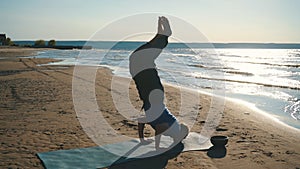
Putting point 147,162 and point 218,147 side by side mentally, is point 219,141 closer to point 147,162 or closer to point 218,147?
point 218,147

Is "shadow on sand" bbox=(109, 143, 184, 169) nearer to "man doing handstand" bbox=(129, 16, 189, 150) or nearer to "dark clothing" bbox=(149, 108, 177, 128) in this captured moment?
Result: "man doing handstand" bbox=(129, 16, 189, 150)

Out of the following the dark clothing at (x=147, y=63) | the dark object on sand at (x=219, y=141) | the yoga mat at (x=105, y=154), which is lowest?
the yoga mat at (x=105, y=154)

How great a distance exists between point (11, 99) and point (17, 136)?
4.95 m

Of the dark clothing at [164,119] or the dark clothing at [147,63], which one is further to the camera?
the dark clothing at [164,119]

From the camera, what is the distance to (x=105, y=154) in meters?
5.95

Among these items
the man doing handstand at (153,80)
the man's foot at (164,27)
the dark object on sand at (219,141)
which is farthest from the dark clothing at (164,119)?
the man's foot at (164,27)

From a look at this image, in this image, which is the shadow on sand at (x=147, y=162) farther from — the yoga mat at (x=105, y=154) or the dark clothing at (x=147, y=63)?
the dark clothing at (x=147, y=63)

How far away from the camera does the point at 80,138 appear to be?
696 centimetres

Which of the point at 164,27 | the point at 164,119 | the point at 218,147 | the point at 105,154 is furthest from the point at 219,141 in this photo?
the point at 164,27

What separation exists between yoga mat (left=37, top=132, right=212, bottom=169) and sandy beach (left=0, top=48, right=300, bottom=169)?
0.86 ft

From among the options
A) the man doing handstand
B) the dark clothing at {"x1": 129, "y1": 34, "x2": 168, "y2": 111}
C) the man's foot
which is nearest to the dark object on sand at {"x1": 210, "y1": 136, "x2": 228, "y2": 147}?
the man doing handstand

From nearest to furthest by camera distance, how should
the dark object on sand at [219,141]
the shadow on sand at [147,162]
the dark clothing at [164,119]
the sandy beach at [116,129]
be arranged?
1. the shadow on sand at [147,162]
2. the sandy beach at [116,129]
3. the dark clothing at [164,119]
4. the dark object on sand at [219,141]

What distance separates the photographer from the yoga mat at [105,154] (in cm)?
544

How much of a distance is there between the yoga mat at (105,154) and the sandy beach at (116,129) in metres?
0.26
